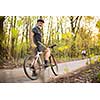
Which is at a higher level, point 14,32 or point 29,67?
point 14,32

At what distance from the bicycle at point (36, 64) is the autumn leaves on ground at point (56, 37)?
0.16 ft

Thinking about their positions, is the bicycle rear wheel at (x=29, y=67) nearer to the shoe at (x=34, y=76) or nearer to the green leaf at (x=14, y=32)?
the shoe at (x=34, y=76)

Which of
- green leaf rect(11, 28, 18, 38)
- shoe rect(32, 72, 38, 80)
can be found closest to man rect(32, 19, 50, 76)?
shoe rect(32, 72, 38, 80)

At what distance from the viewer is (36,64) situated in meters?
2.26

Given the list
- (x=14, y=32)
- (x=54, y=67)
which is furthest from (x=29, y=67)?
(x=14, y=32)

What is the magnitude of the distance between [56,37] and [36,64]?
327 mm

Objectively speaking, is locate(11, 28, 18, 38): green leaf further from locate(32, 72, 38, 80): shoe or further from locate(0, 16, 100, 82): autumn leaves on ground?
locate(32, 72, 38, 80): shoe

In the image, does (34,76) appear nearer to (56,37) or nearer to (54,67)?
(54,67)

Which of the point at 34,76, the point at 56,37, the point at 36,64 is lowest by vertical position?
the point at 34,76

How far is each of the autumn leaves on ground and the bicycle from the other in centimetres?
5

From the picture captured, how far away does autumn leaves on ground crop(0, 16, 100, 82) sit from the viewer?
2.22 meters

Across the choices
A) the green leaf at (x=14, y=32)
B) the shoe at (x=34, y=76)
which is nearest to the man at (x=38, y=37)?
the shoe at (x=34, y=76)
